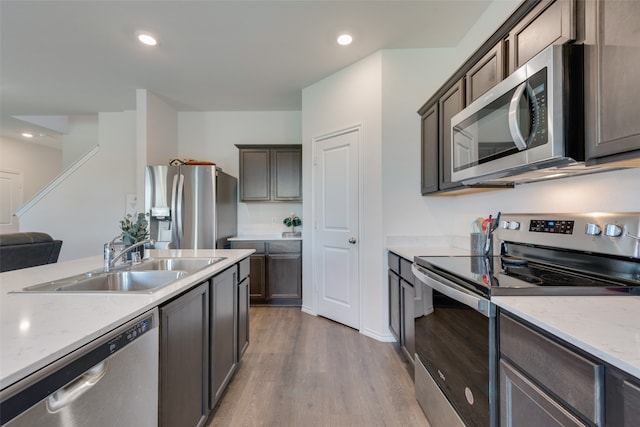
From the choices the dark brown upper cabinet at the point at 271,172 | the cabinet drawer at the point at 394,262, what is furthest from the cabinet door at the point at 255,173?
the cabinet drawer at the point at 394,262

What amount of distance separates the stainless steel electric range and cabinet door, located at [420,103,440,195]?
78 centimetres

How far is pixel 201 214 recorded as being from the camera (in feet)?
11.3

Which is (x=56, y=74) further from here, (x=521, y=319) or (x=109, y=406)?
(x=521, y=319)

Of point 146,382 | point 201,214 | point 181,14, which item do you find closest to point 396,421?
point 146,382

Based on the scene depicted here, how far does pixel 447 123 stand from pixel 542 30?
0.90 metres

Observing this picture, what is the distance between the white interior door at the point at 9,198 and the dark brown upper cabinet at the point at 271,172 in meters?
5.41

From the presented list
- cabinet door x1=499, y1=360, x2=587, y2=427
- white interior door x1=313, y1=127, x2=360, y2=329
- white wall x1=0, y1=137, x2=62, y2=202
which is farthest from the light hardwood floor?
white wall x1=0, y1=137, x2=62, y2=202

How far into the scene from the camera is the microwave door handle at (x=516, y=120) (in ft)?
3.98

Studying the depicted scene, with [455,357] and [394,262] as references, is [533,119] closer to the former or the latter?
[455,357]

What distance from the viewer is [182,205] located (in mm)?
3426

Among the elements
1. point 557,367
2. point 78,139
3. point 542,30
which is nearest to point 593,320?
point 557,367

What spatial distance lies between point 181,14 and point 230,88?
133 centimetres

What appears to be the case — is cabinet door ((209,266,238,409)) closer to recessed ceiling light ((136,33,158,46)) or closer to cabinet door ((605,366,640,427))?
cabinet door ((605,366,640,427))

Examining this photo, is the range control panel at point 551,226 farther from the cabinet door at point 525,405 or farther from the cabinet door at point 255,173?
the cabinet door at point 255,173
